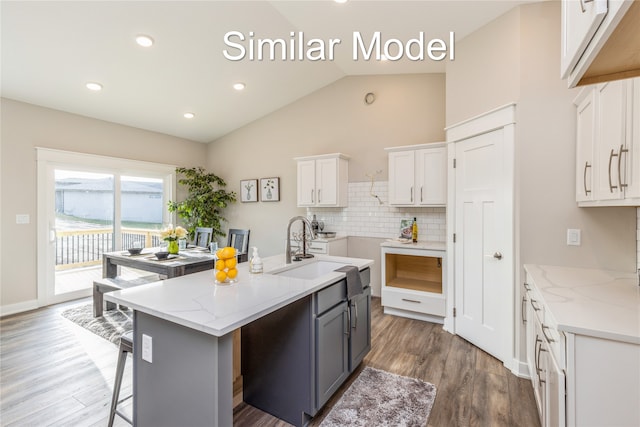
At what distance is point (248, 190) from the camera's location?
18.9 feet

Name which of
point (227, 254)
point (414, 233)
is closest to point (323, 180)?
point (414, 233)

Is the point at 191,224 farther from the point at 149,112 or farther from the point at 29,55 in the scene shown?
the point at 29,55

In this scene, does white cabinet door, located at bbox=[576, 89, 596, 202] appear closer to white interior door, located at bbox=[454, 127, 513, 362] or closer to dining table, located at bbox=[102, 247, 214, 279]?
white interior door, located at bbox=[454, 127, 513, 362]

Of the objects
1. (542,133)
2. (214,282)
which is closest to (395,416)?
(214,282)

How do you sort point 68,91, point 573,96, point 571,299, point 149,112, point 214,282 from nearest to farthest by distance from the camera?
1. point 571,299
2. point 214,282
3. point 573,96
4. point 68,91
5. point 149,112

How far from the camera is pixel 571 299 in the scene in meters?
1.49

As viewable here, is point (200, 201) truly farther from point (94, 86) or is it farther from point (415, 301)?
point (415, 301)

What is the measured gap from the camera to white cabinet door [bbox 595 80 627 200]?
1.59 meters

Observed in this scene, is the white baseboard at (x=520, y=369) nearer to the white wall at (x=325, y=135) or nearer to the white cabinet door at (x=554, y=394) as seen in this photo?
the white cabinet door at (x=554, y=394)

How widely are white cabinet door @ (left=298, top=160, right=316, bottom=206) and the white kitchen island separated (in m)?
2.99

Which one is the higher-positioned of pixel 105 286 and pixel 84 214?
pixel 84 214

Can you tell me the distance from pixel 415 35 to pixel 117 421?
4.19 m

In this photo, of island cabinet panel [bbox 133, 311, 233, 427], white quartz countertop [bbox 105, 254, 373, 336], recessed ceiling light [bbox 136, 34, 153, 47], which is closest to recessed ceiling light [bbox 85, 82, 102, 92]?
recessed ceiling light [bbox 136, 34, 153, 47]

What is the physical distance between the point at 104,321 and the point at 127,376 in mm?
1487
